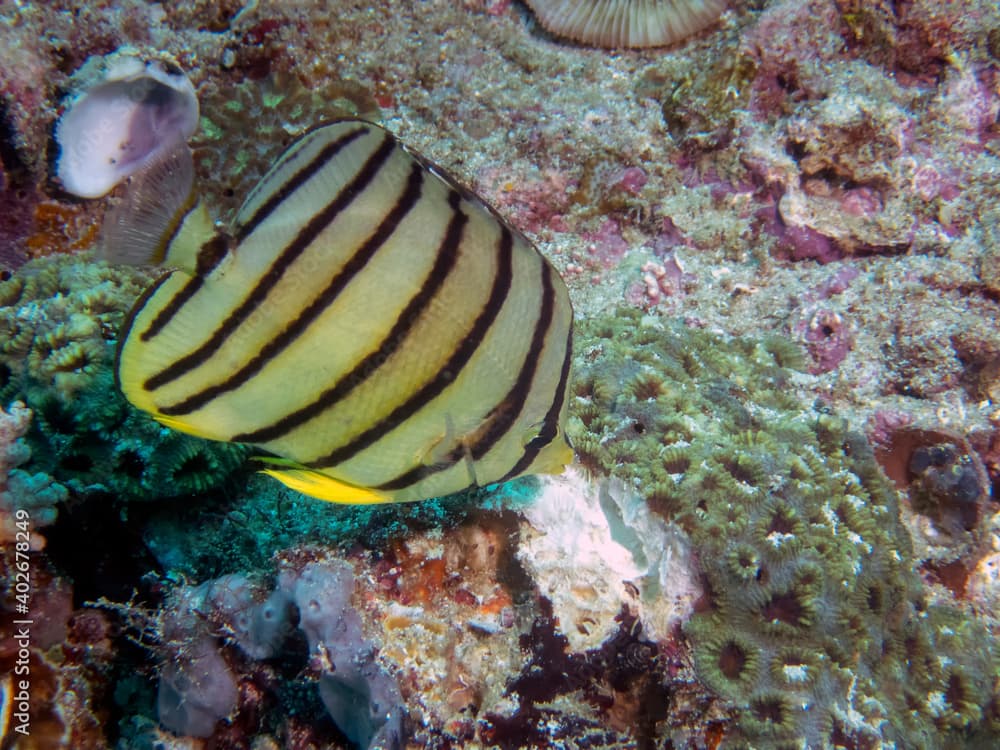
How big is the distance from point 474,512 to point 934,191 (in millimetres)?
4292

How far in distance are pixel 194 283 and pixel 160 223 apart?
0.15 meters

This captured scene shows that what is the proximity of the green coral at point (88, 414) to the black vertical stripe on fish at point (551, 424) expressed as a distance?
209cm

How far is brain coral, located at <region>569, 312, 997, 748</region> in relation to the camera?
2570 millimetres

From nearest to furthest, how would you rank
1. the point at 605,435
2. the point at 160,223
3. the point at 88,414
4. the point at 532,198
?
the point at 160,223, the point at 605,435, the point at 88,414, the point at 532,198

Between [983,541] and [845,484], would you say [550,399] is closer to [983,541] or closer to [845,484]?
[845,484]

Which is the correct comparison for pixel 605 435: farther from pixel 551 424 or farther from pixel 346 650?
pixel 346 650

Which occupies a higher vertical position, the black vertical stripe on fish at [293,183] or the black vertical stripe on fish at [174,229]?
the black vertical stripe on fish at [293,183]

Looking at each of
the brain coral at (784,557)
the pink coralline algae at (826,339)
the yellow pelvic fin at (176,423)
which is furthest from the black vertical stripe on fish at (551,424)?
the pink coralline algae at (826,339)

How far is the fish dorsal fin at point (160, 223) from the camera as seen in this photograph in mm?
1385

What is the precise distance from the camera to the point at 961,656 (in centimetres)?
319

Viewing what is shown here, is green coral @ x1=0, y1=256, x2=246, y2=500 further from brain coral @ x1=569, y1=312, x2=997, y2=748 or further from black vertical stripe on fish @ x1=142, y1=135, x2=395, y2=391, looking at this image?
brain coral @ x1=569, y1=312, x2=997, y2=748

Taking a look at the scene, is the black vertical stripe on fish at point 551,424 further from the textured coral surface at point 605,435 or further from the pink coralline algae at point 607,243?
the pink coralline algae at point 607,243

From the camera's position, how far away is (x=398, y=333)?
1488mm

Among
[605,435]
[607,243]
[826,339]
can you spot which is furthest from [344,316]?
[826,339]
